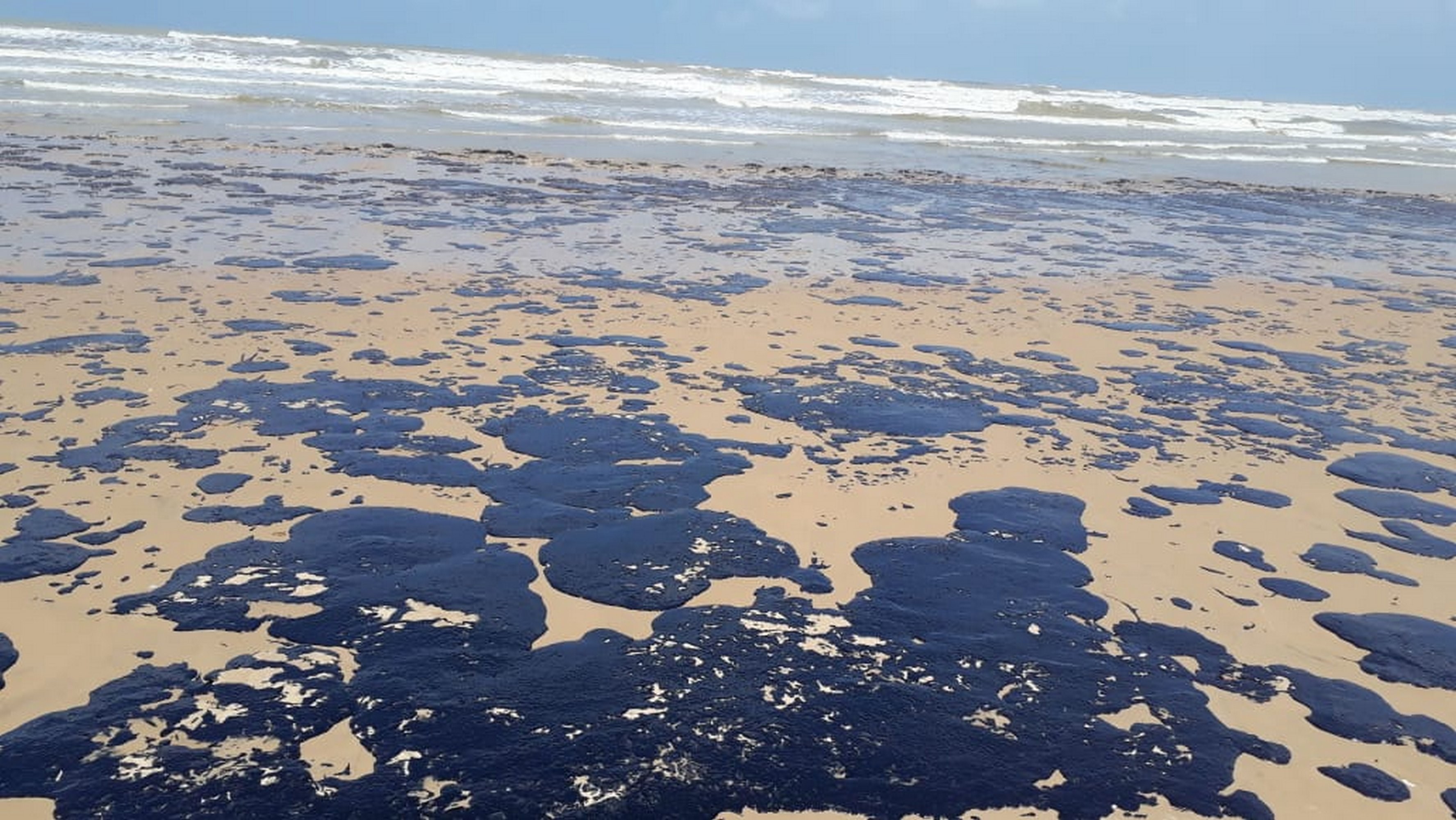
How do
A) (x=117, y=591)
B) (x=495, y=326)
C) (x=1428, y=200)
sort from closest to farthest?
1. (x=117, y=591)
2. (x=495, y=326)
3. (x=1428, y=200)

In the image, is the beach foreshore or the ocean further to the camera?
the ocean

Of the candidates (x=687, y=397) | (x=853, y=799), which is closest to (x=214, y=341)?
(x=687, y=397)

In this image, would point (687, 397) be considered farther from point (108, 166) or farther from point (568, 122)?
point (568, 122)

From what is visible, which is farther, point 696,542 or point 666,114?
point 666,114

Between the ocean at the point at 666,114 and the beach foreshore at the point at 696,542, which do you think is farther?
the ocean at the point at 666,114
